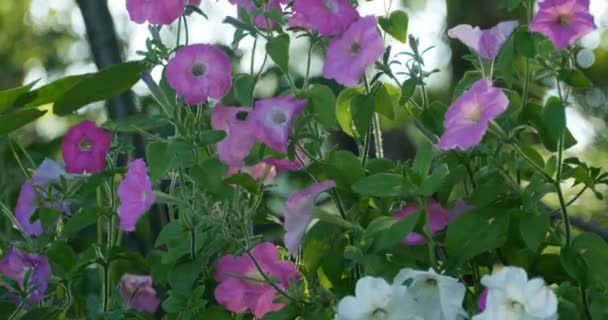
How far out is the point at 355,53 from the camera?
1.19 m

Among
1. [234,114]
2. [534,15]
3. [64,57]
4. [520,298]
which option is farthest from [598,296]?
[64,57]

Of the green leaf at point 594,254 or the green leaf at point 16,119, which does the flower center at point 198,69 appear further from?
the green leaf at point 594,254

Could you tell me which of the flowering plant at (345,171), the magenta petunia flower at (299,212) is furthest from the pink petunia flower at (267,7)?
the magenta petunia flower at (299,212)

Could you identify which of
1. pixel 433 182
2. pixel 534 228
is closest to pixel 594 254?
pixel 534 228

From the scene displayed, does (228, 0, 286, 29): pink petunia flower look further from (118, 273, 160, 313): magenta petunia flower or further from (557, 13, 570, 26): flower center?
(118, 273, 160, 313): magenta petunia flower

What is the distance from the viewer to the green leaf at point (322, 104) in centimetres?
122

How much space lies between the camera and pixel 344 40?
1205 mm

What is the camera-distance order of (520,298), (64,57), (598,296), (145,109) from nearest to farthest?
1. (520,298)
2. (598,296)
3. (145,109)
4. (64,57)

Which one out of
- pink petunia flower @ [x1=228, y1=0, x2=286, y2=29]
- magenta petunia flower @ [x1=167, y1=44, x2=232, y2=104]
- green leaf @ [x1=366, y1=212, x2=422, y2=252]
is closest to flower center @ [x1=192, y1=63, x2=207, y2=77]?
magenta petunia flower @ [x1=167, y1=44, x2=232, y2=104]

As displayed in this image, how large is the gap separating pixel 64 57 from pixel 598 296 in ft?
8.95

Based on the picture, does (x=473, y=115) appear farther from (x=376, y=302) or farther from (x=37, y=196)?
(x=37, y=196)

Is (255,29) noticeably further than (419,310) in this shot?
Yes

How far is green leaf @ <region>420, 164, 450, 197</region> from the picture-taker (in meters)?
1.12

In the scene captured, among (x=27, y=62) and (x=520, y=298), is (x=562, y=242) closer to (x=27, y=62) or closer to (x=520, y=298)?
(x=520, y=298)
